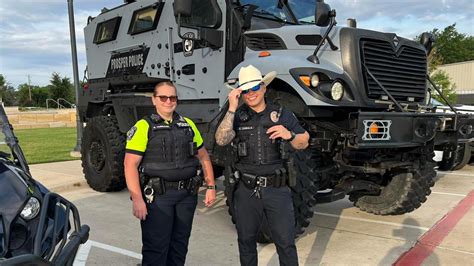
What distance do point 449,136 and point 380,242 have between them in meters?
1.30

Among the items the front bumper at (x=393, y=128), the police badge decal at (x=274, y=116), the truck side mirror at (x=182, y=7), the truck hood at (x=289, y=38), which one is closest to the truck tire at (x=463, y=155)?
the front bumper at (x=393, y=128)

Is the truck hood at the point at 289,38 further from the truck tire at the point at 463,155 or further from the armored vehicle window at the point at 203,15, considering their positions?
the truck tire at the point at 463,155

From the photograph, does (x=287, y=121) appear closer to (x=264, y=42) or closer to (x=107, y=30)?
(x=264, y=42)

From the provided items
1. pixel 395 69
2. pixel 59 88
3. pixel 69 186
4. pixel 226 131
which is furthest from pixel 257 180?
pixel 59 88

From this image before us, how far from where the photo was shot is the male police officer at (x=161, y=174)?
2.92 meters

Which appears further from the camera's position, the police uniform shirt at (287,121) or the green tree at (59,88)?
the green tree at (59,88)

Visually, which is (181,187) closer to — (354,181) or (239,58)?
(239,58)

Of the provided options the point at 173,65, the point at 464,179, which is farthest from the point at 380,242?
the point at 464,179

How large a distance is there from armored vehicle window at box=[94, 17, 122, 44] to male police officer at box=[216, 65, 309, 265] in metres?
4.20

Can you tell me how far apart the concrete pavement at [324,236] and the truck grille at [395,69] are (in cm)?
150

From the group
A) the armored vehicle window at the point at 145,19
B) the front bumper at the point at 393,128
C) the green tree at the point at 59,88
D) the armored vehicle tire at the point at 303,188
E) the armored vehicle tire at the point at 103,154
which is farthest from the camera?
the green tree at the point at 59,88

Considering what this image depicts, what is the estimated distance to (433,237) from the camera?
15.1 ft

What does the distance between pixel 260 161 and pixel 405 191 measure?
2776 mm

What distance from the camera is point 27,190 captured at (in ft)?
8.45
